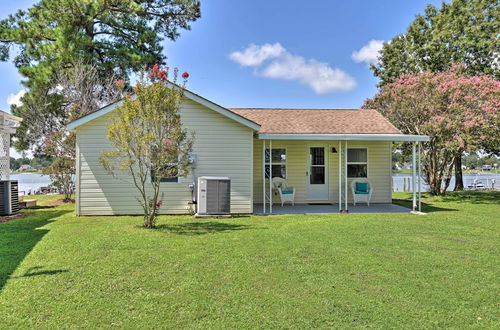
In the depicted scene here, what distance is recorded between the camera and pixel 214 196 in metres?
8.77

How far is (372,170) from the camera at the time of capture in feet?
39.3

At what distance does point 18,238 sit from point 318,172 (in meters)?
8.99

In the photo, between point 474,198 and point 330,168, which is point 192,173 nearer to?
point 330,168

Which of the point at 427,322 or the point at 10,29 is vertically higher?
the point at 10,29

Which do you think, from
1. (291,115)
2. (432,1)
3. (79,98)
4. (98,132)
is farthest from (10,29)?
(432,1)

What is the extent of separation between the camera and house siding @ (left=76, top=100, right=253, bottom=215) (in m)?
9.04

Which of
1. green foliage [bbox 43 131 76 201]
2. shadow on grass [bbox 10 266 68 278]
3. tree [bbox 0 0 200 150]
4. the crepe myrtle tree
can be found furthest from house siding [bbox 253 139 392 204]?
tree [bbox 0 0 200 150]

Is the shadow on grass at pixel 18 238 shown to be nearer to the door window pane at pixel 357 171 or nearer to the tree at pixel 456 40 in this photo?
the door window pane at pixel 357 171

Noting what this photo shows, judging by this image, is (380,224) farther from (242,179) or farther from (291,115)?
(291,115)

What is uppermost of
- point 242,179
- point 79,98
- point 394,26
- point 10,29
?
point 394,26

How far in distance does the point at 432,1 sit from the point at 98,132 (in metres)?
20.4

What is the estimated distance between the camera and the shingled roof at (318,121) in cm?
1165

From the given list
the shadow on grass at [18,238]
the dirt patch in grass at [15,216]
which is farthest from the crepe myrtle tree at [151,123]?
the dirt patch in grass at [15,216]

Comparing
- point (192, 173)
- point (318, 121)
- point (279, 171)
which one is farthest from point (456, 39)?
point (192, 173)
